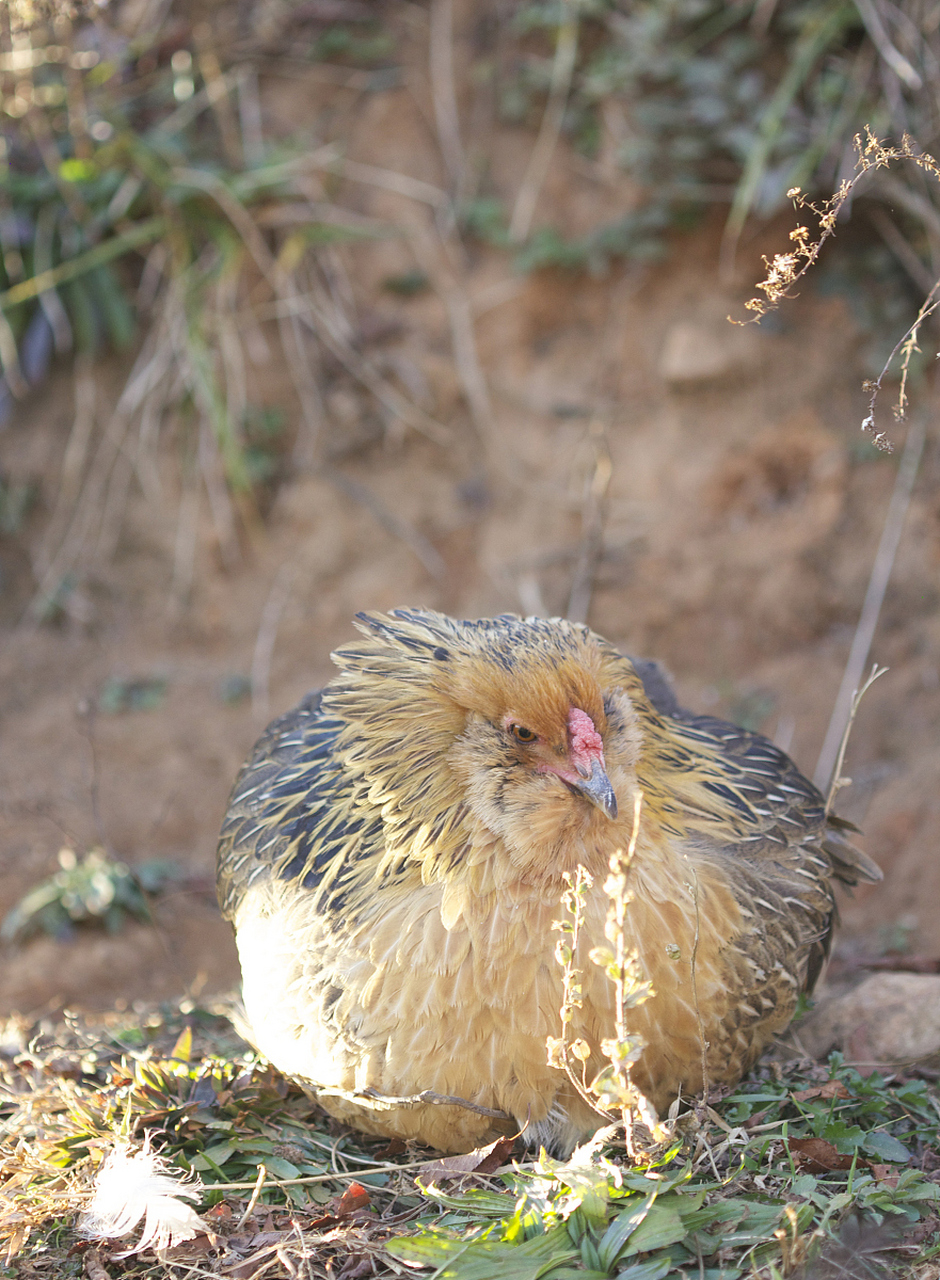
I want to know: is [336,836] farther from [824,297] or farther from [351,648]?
[824,297]

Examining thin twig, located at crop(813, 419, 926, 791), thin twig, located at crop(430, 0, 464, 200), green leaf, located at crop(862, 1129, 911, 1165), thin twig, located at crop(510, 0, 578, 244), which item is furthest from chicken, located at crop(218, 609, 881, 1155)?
thin twig, located at crop(430, 0, 464, 200)

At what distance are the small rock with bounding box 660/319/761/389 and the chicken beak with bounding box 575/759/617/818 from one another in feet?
11.0

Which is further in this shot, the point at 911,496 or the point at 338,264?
the point at 338,264

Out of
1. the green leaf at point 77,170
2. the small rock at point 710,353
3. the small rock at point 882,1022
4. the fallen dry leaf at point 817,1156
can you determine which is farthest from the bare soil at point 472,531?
the fallen dry leaf at point 817,1156

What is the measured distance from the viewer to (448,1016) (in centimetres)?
231

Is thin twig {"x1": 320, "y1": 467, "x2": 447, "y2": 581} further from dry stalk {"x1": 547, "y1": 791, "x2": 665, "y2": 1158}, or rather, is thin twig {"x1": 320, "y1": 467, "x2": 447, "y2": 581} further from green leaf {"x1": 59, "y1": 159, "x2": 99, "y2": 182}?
dry stalk {"x1": 547, "y1": 791, "x2": 665, "y2": 1158}

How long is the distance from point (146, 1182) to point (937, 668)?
138 inches

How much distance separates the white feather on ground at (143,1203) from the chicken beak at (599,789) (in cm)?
120

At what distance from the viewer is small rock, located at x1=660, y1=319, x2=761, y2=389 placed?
5.01m

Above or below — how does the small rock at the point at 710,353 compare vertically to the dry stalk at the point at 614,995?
above

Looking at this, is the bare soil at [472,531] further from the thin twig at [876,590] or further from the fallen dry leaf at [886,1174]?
the fallen dry leaf at [886,1174]

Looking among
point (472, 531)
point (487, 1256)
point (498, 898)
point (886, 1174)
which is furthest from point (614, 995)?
point (472, 531)

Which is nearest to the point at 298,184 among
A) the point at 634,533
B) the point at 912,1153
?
the point at 634,533

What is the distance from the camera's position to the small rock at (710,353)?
501 cm
